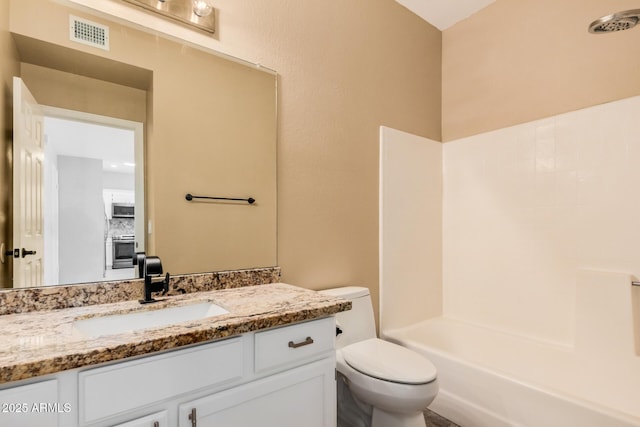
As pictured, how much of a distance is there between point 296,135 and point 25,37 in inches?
44.2

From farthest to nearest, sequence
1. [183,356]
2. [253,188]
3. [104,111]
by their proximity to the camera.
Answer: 1. [253,188]
2. [104,111]
3. [183,356]

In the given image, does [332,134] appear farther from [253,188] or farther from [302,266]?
[302,266]

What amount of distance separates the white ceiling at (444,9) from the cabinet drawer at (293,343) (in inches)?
93.3

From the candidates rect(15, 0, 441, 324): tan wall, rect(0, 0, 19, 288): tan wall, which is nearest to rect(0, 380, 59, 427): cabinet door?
rect(0, 0, 19, 288): tan wall

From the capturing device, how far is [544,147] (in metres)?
2.11

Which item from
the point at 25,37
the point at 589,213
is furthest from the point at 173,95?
the point at 589,213

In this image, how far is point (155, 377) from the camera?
0.80 meters

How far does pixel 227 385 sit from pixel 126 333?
31 centimetres

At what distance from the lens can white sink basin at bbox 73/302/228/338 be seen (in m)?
1.02

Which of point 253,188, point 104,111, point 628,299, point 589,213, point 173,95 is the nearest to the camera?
point 104,111

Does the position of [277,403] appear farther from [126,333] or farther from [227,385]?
[126,333]

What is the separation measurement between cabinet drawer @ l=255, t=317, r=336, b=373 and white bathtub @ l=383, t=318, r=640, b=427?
1.09m

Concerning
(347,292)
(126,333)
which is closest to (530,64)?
(347,292)

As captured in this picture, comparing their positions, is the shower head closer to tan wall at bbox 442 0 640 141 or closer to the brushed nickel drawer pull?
tan wall at bbox 442 0 640 141
